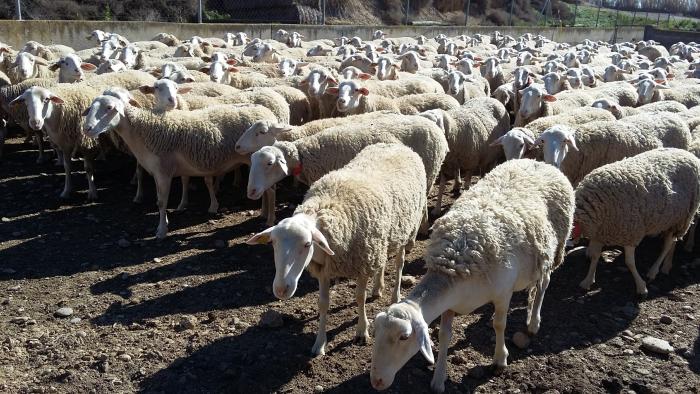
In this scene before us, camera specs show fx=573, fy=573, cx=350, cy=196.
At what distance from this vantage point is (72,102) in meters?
6.97

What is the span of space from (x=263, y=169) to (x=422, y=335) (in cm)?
279

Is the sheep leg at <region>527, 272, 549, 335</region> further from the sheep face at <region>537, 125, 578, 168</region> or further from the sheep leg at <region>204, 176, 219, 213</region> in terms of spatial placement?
the sheep leg at <region>204, 176, 219, 213</region>

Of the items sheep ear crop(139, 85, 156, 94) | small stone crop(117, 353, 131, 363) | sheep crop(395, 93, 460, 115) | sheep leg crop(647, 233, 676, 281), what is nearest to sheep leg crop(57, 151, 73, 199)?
sheep ear crop(139, 85, 156, 94)

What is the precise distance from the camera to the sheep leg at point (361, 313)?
4.06m

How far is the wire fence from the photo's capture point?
2195 cm

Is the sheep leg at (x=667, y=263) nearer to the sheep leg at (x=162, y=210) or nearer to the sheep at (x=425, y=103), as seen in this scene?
the sheep at (x=425, y=103)

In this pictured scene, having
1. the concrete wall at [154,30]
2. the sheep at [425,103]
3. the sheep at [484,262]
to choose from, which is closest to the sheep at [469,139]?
the sheep at [425,103]

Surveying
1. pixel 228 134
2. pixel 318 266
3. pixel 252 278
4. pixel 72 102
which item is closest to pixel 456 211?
pixel 318 266

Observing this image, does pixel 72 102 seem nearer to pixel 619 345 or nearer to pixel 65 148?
pixel 65 148

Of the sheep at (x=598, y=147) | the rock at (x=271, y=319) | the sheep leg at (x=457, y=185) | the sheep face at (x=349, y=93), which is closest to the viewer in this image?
the rock at (x=271, y=319)

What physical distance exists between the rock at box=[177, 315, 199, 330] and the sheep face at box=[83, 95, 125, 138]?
2.57m

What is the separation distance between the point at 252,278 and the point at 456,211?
6.94ft

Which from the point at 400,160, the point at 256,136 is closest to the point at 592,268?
the point at 400,160

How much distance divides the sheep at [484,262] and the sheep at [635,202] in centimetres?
69
